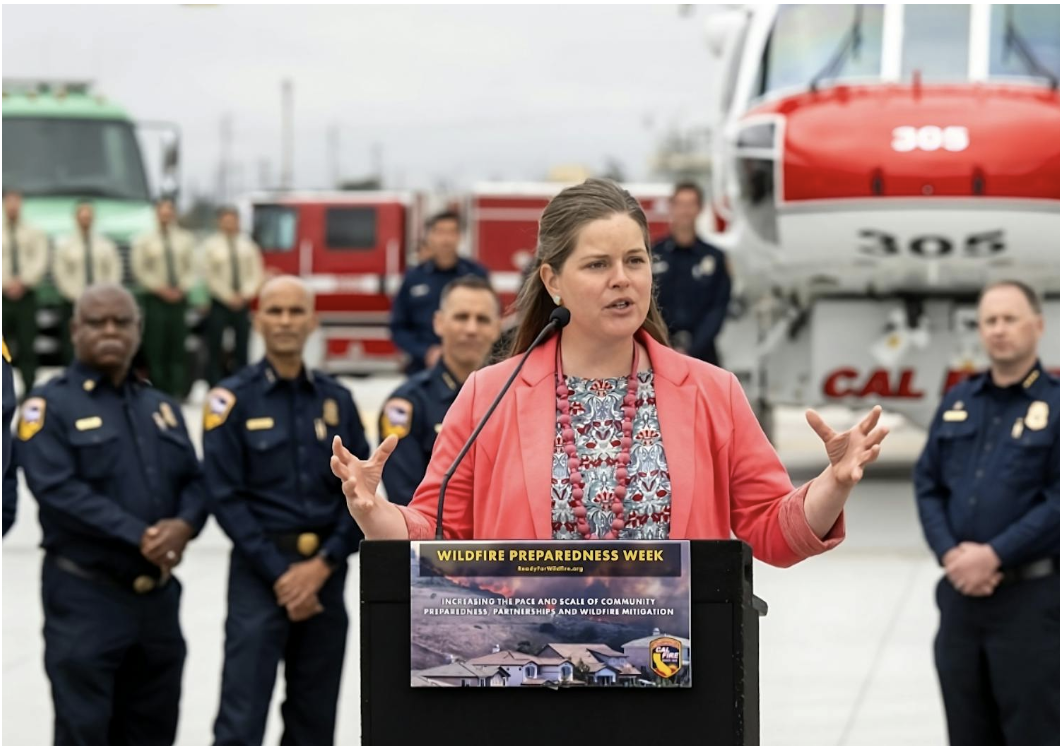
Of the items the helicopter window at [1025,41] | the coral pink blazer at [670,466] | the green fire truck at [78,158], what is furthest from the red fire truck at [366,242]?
the coral pink blazer at [670,466]

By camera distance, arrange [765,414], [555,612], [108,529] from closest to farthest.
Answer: [555,612]
[108,529]
[765,414]

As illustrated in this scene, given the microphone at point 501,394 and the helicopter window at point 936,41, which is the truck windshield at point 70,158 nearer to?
the helicopter window at point 936,41

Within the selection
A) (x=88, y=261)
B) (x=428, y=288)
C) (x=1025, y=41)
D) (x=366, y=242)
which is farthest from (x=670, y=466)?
(x=366, y=242)

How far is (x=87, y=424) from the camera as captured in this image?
587 cm

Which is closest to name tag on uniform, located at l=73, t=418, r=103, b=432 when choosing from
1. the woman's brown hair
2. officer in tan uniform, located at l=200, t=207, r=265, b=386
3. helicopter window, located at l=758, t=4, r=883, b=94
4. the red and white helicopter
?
the woman's brown hair

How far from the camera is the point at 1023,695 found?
5414mm

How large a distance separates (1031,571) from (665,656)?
3054mm

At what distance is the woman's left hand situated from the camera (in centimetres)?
308

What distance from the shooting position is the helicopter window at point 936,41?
11422 mm

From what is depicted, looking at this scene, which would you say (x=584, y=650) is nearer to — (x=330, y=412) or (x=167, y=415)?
(x=330, y=412)

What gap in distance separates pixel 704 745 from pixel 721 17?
11.3 metres

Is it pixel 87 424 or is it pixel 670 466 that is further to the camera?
pixel 87 424

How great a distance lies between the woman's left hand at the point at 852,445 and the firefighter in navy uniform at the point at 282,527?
3014mm

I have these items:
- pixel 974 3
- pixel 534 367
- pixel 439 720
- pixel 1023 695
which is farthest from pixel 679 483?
pixel 974 3
